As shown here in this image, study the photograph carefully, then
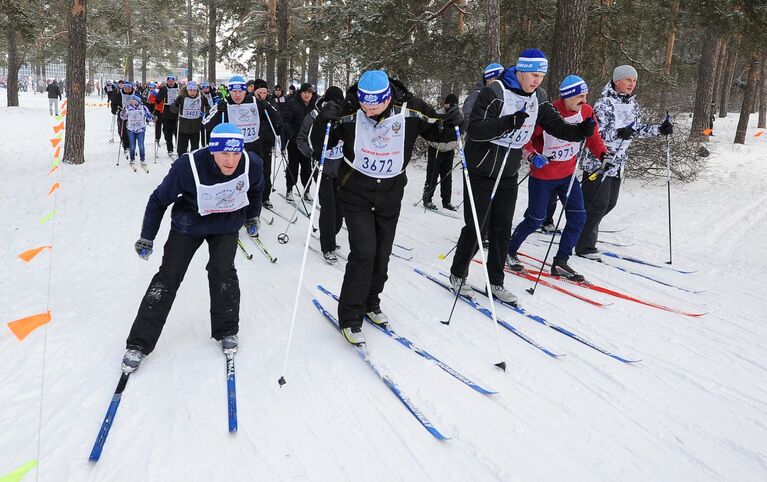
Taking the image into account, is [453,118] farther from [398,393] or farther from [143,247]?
[143,247]

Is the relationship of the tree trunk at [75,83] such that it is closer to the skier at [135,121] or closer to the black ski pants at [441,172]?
the skier at [135,121]

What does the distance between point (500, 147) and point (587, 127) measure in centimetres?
74

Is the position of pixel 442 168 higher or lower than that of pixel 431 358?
higher

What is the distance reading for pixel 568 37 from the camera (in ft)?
29.4

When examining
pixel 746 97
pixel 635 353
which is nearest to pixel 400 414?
pixel 635 353

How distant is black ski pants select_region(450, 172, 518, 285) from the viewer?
15.2 ft

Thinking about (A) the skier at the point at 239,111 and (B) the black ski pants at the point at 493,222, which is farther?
(A) the skier at the point at 239,111

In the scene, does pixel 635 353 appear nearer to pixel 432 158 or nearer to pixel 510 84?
pixel 510 84

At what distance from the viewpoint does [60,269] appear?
18.9 feet

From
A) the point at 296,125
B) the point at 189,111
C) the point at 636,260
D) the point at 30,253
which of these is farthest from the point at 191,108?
the point at 636,260

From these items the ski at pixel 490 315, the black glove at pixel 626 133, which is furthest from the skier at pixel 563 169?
the ski at pixel 490 315

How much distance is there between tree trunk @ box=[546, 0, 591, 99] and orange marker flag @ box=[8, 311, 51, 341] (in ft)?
27.3

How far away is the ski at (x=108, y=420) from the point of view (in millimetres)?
2676

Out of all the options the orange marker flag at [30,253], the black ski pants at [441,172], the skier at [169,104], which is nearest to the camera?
the orange marker flag at [30,253]
